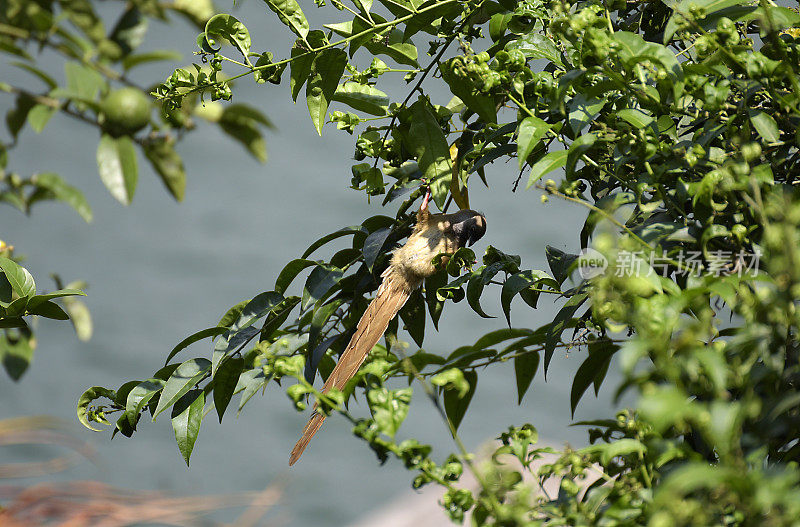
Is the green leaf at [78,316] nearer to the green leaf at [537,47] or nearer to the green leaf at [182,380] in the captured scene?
the green leaf at [182,380]

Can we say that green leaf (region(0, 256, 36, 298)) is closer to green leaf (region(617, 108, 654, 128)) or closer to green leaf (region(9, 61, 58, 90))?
green leaf (region(9, 61, 58, 90))

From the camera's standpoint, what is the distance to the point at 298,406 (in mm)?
645

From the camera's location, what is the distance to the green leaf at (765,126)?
769 mm

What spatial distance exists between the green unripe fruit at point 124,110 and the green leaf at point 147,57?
16 millimetres

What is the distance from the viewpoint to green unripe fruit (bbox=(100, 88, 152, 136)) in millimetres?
484

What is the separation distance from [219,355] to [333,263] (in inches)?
9.8

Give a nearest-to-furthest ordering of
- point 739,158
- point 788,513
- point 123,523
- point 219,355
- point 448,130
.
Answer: point 788,513, point 123,523, point 739,158, point 219,355, point 448,130

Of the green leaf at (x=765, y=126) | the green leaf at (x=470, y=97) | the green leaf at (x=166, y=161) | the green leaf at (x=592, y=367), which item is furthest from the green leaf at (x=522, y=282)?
the green leaf at (x=166, y=161)

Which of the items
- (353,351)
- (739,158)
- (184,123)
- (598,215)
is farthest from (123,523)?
(739,158)

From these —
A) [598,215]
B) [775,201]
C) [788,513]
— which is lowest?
[788,513]

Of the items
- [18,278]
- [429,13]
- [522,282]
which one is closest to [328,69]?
[429,13]

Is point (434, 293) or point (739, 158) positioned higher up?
point (434, 293)

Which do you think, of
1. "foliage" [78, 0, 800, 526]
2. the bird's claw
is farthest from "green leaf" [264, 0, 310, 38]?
the bird's claw

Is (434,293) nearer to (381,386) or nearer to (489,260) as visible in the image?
(489,260)
